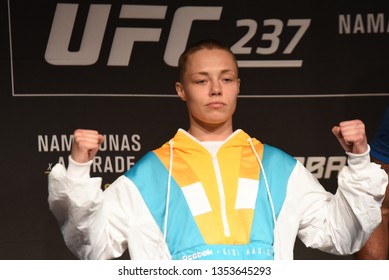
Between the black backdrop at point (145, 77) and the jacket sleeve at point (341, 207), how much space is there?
1073 mm

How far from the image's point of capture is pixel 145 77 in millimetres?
3762

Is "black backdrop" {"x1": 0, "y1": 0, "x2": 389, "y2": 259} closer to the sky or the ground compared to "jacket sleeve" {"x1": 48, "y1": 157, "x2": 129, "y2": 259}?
closer to the sky

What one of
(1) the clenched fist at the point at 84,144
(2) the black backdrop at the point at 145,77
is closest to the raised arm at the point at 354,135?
(1) the clenched fist at the point at 84,144

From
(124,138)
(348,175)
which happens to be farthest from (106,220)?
(124,138)

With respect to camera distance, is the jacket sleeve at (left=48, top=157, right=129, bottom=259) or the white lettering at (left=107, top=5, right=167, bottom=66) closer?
the jacket sleeve at (left=48, top=157, right=129, bottom=259)

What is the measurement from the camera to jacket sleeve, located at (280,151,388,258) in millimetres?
2535

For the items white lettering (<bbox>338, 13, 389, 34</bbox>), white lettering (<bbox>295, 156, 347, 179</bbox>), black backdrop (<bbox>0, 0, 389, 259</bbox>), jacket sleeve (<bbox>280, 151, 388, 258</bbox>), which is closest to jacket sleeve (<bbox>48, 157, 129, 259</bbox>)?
jacket sleeve (<bbox>280, 151, 388, 258</bbox>)

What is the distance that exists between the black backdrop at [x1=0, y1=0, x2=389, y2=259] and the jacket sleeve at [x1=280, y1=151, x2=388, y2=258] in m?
1.07

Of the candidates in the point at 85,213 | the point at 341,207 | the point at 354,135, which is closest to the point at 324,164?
the point at 341,207

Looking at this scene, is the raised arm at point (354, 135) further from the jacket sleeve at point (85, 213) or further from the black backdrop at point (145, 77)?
the black backdrop at point (145, 77)

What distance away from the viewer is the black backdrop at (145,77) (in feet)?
12.2

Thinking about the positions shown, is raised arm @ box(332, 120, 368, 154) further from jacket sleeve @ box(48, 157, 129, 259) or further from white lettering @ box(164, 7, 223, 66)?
white lettering @ box(164, 7, 223, 66)

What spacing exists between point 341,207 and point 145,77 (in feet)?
4.65
